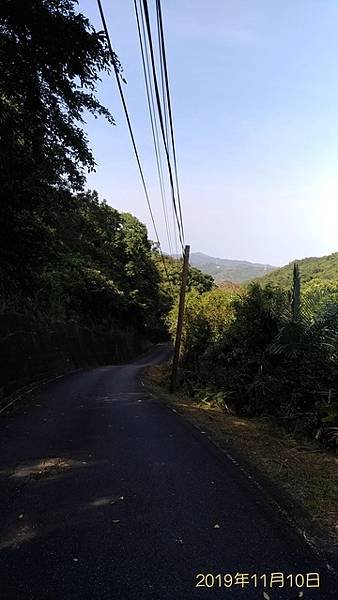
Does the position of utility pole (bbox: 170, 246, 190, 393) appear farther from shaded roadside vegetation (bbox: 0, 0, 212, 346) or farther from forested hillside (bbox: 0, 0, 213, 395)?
shaded roadside vegetation (bbox: 0, 0, 212, 346)

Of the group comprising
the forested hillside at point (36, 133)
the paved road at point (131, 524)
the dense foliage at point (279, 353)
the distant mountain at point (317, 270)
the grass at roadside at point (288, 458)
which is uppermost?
the distant mountain at point (317, 270)

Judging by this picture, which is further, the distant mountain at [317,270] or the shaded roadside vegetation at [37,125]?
the distant mountain at [317,270]

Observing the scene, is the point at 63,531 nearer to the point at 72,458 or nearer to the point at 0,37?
the point at 72,458

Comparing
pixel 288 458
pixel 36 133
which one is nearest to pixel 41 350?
pixel 36 133

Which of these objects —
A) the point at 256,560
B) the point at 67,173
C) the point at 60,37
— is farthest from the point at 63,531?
the point at 67,173

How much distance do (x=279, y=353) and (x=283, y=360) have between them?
0.30 metres

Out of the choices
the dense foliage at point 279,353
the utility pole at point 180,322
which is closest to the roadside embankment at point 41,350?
the utility pole at point 180,322

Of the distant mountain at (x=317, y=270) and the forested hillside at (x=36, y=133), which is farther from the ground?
the distant mountain at (x=317, y=270)

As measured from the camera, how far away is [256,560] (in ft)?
11.7

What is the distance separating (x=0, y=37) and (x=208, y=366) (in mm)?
12130

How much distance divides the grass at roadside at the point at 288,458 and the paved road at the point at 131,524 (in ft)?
1.88

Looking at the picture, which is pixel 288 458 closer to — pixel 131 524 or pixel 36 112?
pixel 131 524

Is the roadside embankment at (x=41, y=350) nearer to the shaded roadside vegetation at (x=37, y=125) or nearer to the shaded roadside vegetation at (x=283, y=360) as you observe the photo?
the shaded roadside vegetation at (x=37, y=125)

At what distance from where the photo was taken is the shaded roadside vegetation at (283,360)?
1013cm
